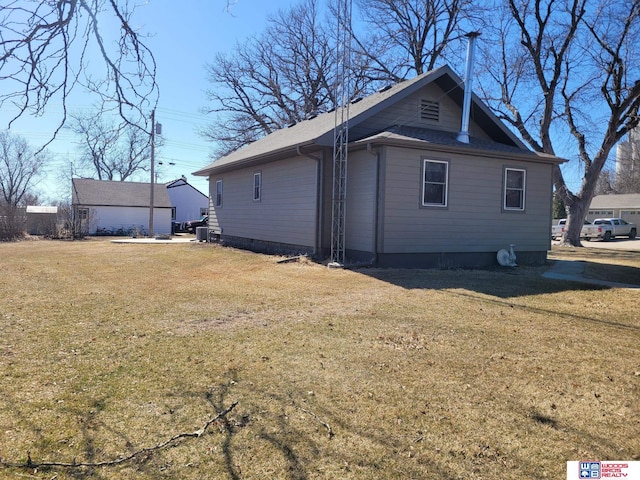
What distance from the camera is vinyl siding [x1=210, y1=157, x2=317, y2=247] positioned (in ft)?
42.8

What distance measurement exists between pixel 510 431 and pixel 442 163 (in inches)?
372

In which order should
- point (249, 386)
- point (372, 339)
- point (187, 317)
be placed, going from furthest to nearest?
point (187, 317) → point (372, 339) → point (249, 386)

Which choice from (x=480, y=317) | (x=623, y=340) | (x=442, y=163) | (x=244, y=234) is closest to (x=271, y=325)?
(x=480, y=317)

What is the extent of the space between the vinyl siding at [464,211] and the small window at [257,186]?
624 centimetres

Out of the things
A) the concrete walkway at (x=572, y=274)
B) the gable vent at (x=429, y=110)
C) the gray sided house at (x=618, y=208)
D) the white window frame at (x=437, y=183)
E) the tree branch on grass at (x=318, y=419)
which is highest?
the gable vent at (x=429, y=110)

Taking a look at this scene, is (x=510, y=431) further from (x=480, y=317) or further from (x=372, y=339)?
(x=480, y=317)

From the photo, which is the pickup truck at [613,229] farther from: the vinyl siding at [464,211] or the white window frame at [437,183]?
the white window frame at [437,183]

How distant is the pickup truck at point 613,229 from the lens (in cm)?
3353

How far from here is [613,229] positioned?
34.5 metres

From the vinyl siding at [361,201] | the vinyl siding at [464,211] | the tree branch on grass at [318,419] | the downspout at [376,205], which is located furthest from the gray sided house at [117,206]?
the tree branch on grass at [318,419]

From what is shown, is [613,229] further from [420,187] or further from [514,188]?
[420,187]

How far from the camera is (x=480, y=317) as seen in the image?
647 centimetres

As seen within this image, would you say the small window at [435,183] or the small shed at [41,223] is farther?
the small shed at [41,223]

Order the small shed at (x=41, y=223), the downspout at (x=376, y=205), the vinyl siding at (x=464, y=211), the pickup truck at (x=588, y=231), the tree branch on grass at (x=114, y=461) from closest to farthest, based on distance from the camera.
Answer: the tree branch on grass at (x=114, y=461)
the downspout at (x=376, y=205)
the vinyl siding at (x=464, y=211)
the small shed at (x=41, y=223)
the pickup truck at (x=588, y=231)
